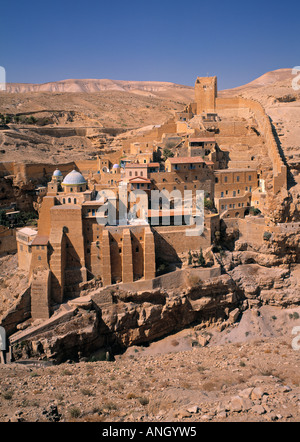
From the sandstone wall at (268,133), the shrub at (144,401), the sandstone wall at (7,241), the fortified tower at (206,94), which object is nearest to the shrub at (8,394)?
the shrub at (144,401)

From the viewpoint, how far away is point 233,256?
1192 inches

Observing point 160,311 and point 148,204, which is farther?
point 148,204

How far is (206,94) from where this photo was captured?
44750mm

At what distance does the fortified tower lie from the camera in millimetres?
44500

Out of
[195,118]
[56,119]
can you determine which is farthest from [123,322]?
[56,119]

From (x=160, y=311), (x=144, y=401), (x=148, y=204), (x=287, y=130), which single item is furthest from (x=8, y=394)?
(x=287, y=130)

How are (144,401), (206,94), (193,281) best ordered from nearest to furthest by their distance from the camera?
(144,401)
(193,281)
(206,94)

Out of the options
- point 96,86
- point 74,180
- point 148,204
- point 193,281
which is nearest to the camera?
point 193,281

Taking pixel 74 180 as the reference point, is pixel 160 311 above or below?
below

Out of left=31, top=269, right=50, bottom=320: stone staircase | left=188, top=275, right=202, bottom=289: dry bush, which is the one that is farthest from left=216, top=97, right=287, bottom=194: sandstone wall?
left=31, top=269, right=50, bottom=320: stone staircase

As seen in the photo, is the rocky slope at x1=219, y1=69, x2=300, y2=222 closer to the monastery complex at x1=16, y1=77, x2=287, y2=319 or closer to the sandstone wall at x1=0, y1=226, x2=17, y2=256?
the monastery complex at x1=16, y1=77, x2=287, y2=319

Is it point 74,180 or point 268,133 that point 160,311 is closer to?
point 74,180

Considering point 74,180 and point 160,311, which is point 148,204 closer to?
point 74,180

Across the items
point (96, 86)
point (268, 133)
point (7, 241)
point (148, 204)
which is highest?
point (96, 86)
